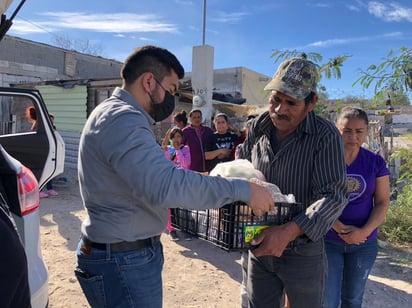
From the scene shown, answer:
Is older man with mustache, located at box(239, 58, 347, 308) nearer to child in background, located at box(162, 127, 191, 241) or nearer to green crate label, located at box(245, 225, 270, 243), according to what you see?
green crate label, located at box(245, 225, 270, 243)

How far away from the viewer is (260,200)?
5.31 ft

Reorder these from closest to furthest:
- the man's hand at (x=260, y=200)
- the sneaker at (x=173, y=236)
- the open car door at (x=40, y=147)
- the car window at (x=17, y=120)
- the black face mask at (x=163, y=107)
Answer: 1. the man's hand at (x=260, y=200)
2. the black face mask at (x=163, y=107)
3. the sneaker at (x=173, y=236)
4. the open car door at (x=40, y=147)
5. the car window at (x=17, y=120)

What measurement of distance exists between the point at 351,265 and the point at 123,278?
1.79 meters

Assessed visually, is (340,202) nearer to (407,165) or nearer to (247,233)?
(247,233)

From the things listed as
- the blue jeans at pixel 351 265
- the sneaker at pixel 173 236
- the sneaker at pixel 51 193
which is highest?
the blue jeans at pixel 351 265

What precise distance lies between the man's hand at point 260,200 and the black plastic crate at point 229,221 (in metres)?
0.10

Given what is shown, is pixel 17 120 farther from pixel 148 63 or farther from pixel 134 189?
pixel 134 189

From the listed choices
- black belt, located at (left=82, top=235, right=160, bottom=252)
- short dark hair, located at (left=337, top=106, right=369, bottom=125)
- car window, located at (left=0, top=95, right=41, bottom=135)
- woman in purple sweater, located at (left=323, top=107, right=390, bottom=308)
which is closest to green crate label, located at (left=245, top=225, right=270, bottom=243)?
black belt, located at (left=82, top=235, right=160, bottom=252)

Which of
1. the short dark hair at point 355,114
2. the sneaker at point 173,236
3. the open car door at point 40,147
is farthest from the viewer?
the open car door at point 40,147

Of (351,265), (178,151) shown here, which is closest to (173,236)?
(178,151)

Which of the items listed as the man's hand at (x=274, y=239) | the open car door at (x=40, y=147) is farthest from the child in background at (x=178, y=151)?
the man's hand at (x=274, y=239)

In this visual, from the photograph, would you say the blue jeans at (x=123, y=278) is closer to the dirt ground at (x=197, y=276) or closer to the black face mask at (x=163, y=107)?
the black face mask at (x=163, y=107)

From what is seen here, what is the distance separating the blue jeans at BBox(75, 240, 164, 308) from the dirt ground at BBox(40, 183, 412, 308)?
2169 millimetres

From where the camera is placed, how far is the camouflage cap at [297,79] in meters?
2.01
